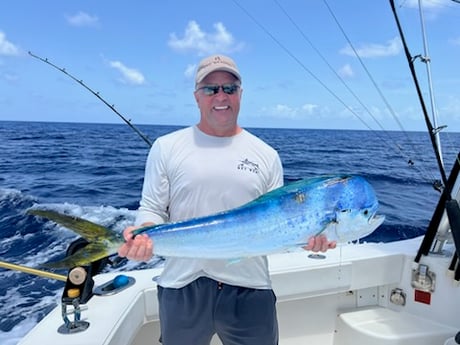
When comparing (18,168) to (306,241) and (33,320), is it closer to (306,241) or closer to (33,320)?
(33,320)

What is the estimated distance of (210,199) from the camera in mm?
1703

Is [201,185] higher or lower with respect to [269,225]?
higher

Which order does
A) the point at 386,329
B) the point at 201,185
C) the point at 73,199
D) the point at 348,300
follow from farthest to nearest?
the point at 73,199 → the point at 348,300 → the point at 386,329 → the point at 201,185

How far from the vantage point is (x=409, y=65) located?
274 centimetres

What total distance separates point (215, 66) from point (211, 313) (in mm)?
1035

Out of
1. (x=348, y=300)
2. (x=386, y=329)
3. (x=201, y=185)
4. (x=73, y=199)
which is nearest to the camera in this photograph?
(x=201, y=185)

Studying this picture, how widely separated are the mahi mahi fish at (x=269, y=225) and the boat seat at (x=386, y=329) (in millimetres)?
1446

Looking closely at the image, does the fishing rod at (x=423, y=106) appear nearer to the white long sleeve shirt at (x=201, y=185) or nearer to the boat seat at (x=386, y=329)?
the boat seat at (x=386, y=329)

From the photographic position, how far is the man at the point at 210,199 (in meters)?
1.71

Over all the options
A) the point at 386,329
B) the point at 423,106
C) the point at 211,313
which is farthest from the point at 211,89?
the point at 386,329

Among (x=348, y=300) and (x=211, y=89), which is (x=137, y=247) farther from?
(x=348, y=300)

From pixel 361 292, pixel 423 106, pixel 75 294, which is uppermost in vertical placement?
pixel 423 106

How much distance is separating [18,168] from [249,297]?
13.3 m

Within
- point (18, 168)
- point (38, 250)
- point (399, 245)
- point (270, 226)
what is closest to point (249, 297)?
point (270, 226)
